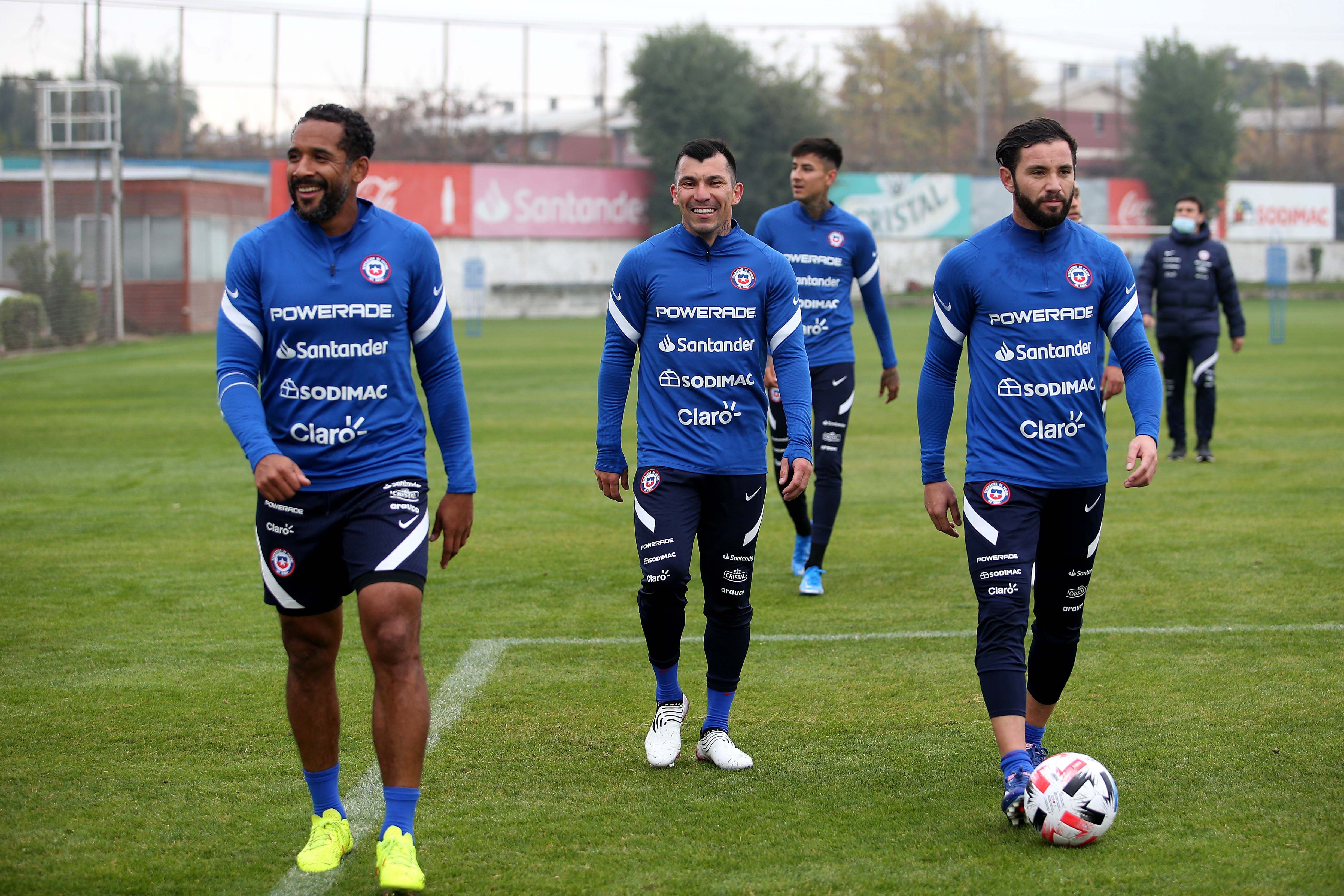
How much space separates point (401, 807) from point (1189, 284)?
10.9 metres

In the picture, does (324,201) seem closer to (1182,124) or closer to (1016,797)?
(1016,797)

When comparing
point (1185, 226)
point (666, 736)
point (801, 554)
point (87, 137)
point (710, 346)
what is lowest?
point (666, 736)

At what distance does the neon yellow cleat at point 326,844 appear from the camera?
3.95 m

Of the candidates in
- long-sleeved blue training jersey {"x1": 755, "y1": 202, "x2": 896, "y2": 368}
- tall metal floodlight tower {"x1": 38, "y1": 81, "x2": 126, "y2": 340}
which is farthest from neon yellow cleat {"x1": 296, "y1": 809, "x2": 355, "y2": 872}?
tall metal floodlight tower {"x1": 38, "y1": 81, "x2": 126, "y2": 340}

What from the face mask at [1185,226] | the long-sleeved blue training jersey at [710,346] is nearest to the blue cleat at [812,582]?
the long-sleeved blue training jersey at [710,346]

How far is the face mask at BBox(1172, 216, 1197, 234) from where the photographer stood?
12.8 metres

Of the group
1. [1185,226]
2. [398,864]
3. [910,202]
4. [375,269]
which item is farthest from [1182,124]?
[398,864]

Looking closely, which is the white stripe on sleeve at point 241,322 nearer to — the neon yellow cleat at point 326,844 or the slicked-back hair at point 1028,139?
the neon yellow cleat at point 326,844

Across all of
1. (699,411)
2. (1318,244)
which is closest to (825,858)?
(699,411)

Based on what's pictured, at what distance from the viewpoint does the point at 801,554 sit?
8.30 m

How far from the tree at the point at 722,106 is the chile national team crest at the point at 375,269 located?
45246 mm

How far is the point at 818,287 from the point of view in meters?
7.89

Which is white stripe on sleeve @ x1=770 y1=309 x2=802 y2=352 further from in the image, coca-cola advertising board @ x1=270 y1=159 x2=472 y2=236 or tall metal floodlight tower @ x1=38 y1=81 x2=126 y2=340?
coca-cola advertising board @ x1=270 y1=159 x2=472 y2=236

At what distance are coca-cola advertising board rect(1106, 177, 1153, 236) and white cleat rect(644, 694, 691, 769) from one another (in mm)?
51960
